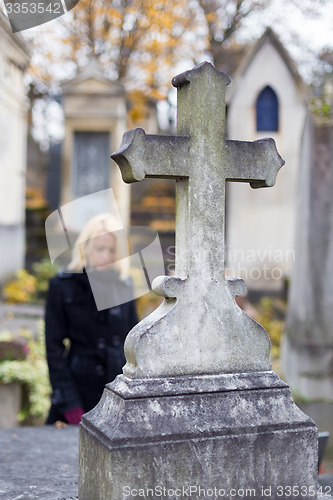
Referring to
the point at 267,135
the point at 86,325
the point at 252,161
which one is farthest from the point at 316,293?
the point at 267,135

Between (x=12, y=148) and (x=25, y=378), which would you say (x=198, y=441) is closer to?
(x=25, y=378)

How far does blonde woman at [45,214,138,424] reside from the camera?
3.85 metres

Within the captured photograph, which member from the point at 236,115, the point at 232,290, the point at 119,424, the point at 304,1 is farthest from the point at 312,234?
the point at 304,1

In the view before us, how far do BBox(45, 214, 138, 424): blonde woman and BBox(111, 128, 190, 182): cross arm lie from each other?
5.00 ft

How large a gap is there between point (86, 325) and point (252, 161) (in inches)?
71.3

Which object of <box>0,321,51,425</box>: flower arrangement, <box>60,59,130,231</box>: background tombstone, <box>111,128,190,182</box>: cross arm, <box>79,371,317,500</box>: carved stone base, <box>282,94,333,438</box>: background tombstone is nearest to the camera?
<box>79,371,317,500</box>: carved stone base

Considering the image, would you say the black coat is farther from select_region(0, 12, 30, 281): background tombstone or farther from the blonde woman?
select_region(0, 12, 30, 281): background tombstone

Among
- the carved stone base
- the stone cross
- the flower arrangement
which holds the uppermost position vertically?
the stone cross

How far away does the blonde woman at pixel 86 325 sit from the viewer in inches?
152

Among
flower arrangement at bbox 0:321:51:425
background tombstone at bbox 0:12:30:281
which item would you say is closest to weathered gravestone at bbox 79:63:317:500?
flower arrangement at bbox 0:321:51:425

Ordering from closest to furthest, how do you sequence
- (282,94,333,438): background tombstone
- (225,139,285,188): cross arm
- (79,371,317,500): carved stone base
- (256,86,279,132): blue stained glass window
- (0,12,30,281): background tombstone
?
(79,371,317,500): carved stone base → (225,139,285,188): cross arm → (282,94,333,438): background tombstone → (0,12,30,281): background tombstone → (256,86,279,132): blue stained glass window

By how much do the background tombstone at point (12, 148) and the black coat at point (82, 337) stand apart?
24.4ft

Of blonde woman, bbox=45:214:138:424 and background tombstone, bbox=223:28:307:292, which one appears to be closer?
blonde woman, bbox=45:214:138:424

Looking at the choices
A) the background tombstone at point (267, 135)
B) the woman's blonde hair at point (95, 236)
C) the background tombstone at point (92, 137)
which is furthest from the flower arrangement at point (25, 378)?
the background tombstone at point (267, 135)
